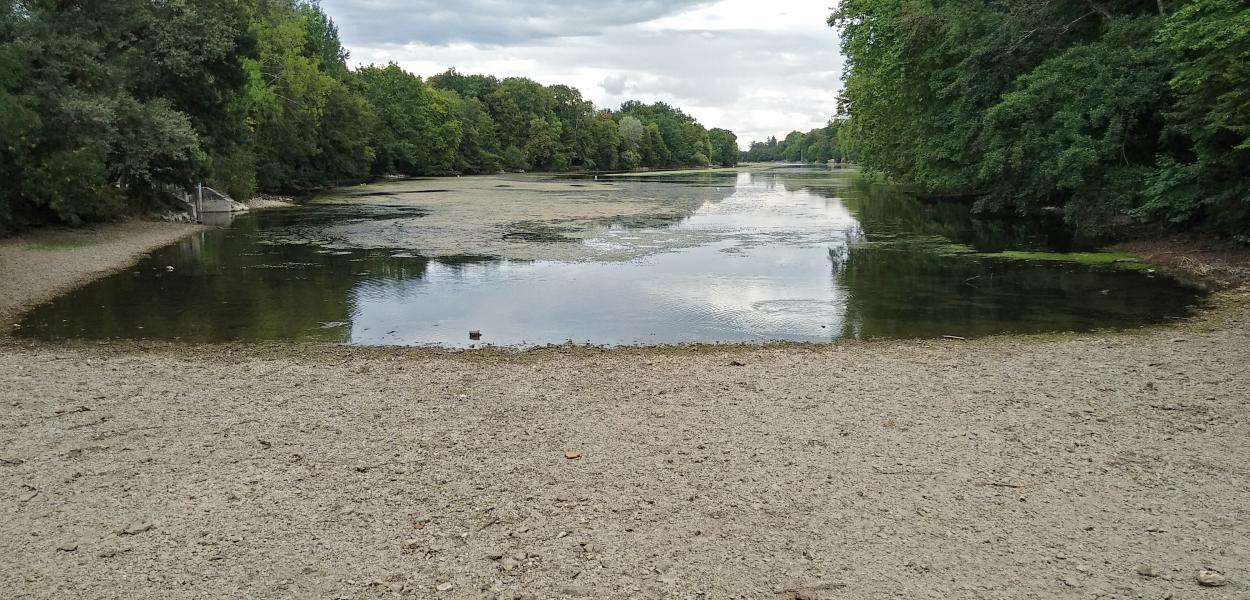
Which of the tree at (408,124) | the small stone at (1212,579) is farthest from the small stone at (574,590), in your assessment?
the tree at (408,124)

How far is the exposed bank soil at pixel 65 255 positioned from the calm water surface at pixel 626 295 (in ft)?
1.97

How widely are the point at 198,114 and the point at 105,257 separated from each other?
12157 mm

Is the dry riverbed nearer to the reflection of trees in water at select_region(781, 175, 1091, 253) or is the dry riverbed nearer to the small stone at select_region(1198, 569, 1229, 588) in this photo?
the small stone at select_region(1198, 569, 1229, 588)

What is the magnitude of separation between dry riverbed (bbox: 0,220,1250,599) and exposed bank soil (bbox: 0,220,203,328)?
20.8 ft

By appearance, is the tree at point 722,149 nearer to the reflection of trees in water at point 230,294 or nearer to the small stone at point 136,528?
the reflection of trees in water at point 230,294

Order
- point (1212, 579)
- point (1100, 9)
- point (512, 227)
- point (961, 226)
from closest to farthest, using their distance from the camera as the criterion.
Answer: point (1212, 579), point (1100, 9), point (512, 227), point (961, 226)

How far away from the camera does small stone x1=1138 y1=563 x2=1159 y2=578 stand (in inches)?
163

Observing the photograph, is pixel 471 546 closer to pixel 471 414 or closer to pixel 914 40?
pixel 471 414

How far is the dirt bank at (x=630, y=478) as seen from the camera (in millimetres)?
4230

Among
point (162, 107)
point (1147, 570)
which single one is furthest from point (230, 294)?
point (1147, 570)

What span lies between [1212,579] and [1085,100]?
725 inches

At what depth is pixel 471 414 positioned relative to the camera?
22.8 ft

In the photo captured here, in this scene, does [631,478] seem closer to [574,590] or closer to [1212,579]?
[574,590]

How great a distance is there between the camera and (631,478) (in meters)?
5.48
